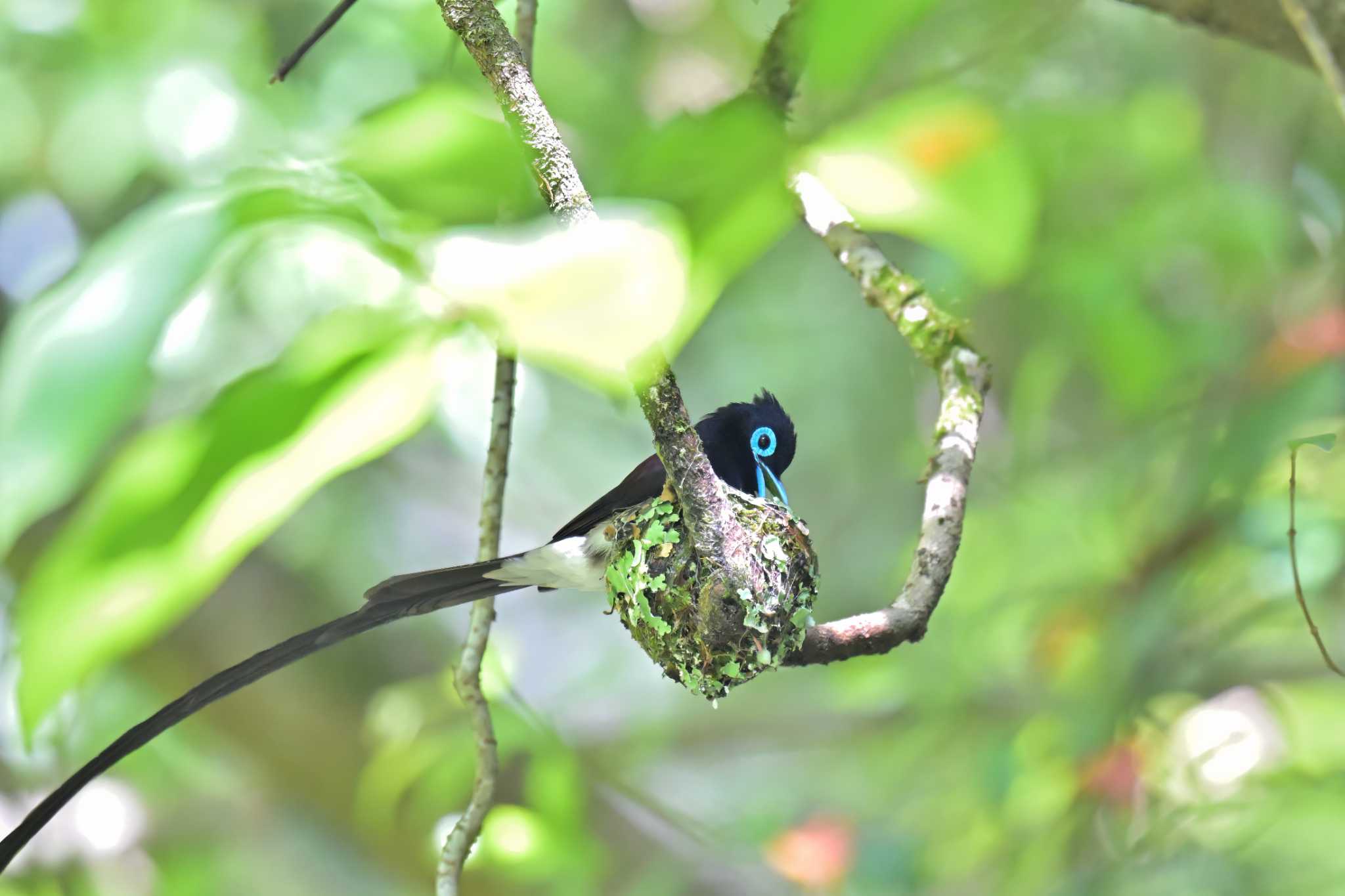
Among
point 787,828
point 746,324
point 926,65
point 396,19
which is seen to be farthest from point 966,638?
point 396,19

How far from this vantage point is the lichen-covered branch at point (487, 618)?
1.69m

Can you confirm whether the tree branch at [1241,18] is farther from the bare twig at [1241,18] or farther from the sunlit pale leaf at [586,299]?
the sunlit pale leaf at [586,299]

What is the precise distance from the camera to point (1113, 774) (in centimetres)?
309

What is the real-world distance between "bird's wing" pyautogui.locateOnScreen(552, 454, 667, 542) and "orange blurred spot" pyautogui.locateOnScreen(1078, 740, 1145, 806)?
171 centimetres

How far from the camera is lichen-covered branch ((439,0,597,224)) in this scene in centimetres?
103

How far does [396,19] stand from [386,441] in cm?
233

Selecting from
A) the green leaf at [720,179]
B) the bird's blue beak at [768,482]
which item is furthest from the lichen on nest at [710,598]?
the green leaf at [720,179]

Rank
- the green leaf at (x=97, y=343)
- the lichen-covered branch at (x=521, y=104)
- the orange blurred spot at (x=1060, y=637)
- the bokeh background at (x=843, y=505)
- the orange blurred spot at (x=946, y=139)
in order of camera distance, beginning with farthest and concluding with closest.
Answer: the orange blurred spot at (x=1060, y=637)
the bokeh background at (x=843, y=505)
the orange blurred spot at (x=946, y=139)
the lichen-covered branch at (x=521, y=104)
the green leaf at (x=97, y=343)

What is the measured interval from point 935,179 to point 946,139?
21 cm

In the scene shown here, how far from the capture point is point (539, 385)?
3957 mm

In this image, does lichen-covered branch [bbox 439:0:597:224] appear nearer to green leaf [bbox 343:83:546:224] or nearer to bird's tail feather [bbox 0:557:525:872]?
green leaf [bbox 343:83:546:224]

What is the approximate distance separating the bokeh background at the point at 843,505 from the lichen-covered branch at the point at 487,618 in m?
0.31

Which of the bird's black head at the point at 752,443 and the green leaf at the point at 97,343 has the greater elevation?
the green leaf at the point at 97,343

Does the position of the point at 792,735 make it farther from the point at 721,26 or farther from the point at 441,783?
the point at 721,26
